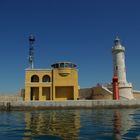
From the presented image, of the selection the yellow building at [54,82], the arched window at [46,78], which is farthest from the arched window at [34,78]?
the arched window at [46,78]

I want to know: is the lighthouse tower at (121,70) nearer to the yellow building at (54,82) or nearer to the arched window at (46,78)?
the yellow building at (54,82)

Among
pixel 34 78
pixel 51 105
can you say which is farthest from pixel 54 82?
pixel 51 105

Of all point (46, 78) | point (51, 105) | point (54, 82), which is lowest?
point (51, 105)

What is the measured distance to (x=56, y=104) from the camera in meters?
42.8

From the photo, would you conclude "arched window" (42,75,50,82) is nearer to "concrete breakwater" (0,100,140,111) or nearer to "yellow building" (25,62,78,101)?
"yellow building" (25,62,78,101)

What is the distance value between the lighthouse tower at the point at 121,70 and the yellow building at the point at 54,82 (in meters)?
9.14

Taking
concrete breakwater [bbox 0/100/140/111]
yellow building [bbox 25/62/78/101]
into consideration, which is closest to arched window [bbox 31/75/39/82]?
yellow building [bbox 25/62/78/101]

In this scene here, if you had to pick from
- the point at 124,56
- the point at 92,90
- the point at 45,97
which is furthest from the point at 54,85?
the point at 124,56

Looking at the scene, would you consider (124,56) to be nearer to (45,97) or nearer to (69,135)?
(45,97)

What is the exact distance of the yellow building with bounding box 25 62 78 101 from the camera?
48.4 metres

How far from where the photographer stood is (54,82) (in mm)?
48406

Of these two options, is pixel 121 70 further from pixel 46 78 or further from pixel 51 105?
pixel 51 105

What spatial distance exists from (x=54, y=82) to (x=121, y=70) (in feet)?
45.0

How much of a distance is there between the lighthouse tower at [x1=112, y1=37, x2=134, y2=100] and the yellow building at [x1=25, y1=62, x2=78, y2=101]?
30.0 ft
